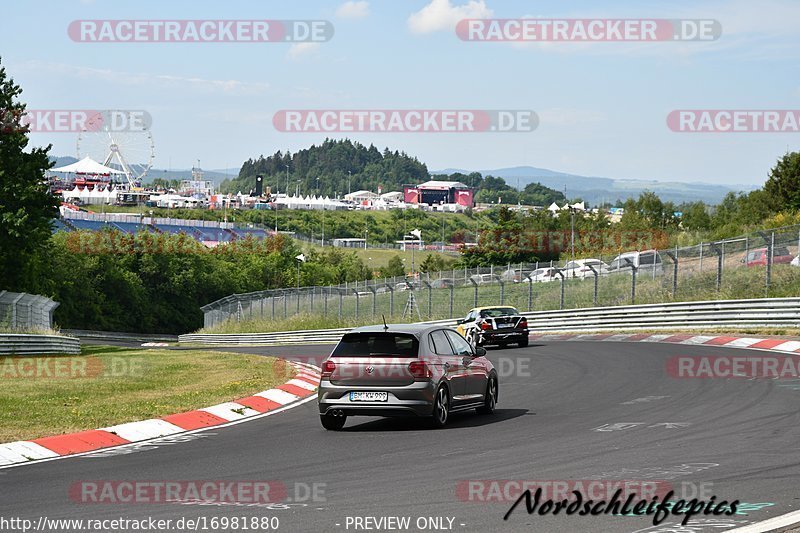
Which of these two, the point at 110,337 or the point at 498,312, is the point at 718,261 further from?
the point at 110,337

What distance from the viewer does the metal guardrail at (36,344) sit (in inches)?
1264

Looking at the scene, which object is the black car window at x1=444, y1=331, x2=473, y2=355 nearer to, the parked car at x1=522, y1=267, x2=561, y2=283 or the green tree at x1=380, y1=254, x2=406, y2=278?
the parked car at x1=522, y1=267, x2=561, y2=283

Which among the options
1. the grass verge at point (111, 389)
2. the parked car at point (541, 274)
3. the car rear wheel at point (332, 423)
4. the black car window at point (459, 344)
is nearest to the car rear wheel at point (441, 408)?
the black car window at point (459, 344)

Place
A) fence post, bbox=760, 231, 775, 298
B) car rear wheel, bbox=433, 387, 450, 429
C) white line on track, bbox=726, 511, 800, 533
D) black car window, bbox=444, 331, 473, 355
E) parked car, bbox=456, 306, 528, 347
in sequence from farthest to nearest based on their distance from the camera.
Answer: parked car, bbox=456, 306, 528, 347 → fence post, bbox=760, 231, 775, 298 → black car window, bbox=444, 331, 473, 355 → car rear wheel, bbox=433, 387, 450, 429 → white line on track, bbox=726, 511, 800, 533

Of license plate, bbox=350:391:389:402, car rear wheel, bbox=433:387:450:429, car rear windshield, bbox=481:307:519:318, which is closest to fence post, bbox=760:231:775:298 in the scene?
car rear windshield, bbox=481:307:519:318

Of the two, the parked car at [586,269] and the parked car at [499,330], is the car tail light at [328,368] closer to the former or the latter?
the parked car at [499,330]

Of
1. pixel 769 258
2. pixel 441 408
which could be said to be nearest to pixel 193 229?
pixel 769 258

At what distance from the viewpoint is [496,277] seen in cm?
5028

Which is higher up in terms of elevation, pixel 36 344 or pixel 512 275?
pixel 512 275

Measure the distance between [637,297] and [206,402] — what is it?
89.5 feet

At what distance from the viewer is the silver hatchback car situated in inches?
548

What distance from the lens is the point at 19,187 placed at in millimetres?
42719

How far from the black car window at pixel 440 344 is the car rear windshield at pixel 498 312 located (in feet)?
66.1

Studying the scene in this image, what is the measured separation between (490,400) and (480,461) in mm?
5003
